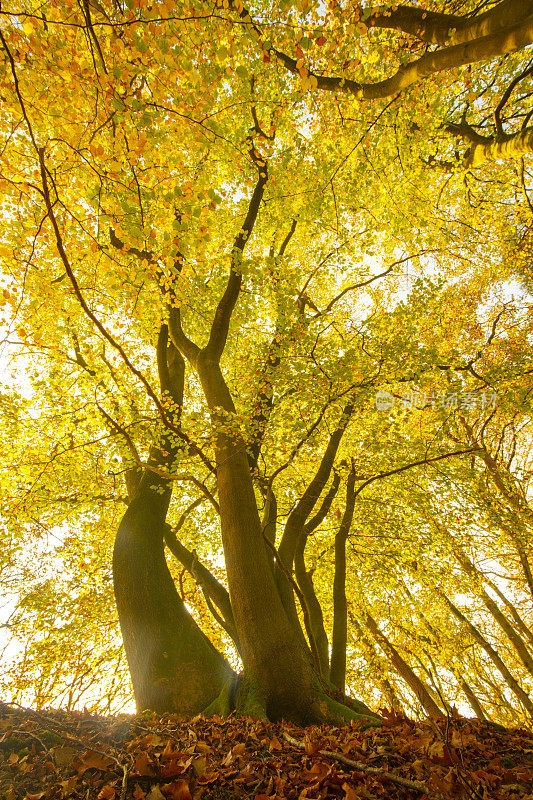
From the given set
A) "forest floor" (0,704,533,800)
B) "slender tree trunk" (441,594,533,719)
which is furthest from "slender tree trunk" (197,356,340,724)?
"slender tree trunk" (441,594,533,719)

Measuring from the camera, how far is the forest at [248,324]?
4.29 metres

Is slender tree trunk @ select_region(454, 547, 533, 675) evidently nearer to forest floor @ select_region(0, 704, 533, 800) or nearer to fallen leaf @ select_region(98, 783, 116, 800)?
forest floor @ select_region(0, 704, 533, 800)

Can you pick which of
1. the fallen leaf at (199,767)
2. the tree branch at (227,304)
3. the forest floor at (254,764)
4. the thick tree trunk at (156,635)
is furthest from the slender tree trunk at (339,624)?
the fallen leaf at (199,767)

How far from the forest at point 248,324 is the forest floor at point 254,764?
0.97 ft

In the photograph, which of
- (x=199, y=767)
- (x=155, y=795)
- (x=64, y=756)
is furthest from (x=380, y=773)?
(x=64, y=756)

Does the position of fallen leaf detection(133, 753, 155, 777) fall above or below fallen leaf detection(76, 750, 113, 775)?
below

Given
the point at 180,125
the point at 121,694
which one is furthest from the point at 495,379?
the point at 121,694

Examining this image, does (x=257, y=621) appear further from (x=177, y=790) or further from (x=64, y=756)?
(x=177, y=790)

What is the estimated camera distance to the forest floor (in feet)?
6.18

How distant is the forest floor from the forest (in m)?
0.30

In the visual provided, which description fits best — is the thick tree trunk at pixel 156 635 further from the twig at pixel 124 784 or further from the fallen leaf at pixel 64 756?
the twig at pixel 124 784

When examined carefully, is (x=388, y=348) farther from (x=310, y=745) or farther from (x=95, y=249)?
(x=310, y=745)

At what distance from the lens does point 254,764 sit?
7.73ft

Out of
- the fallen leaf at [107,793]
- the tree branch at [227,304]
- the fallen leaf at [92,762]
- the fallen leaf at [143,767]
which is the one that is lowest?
the fallen leaf at [107,793]
